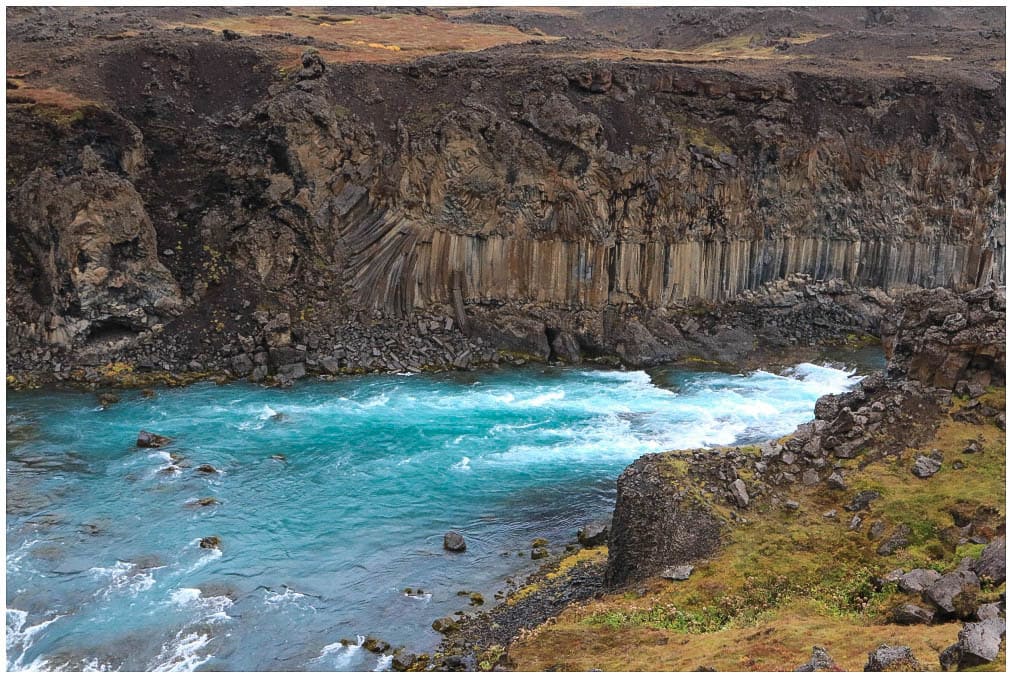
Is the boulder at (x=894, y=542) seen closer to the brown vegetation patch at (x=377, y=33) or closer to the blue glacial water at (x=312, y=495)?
the blue glacial water at (x=312, y=495)

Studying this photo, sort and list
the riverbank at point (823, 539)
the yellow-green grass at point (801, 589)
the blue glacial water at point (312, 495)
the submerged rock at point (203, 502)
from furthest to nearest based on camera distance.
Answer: the submerged rock at point (203, 502)
the blue glacial water at point (312, 495)
the riverbank at point (823, 539)
the yellow-green grass at point (801, 589)

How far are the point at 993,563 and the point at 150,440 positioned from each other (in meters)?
28.3

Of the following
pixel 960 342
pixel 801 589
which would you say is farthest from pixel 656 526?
pixel 960 342

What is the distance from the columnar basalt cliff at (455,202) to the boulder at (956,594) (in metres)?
30.6

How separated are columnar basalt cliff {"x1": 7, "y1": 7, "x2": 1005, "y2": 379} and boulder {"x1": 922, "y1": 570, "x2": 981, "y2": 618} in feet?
100

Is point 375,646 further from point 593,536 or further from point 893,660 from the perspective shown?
point 893,660

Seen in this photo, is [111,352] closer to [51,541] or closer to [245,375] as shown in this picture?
[245,375]

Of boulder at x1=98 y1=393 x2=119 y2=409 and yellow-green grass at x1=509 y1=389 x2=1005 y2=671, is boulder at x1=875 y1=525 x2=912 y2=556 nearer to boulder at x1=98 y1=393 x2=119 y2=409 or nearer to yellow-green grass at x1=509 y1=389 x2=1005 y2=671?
yellow-green grass at x1=509 y1=389 x2=1005 y2=671

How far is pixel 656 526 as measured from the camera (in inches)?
859

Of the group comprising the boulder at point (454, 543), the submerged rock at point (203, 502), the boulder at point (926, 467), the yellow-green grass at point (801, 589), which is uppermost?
the boulder at point (926, 467)

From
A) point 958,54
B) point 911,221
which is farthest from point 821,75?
point 958,54

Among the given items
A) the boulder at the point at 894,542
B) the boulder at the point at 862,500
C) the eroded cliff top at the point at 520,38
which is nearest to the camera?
the boulder at the point at 894,542

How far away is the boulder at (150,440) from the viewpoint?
34.7 metres

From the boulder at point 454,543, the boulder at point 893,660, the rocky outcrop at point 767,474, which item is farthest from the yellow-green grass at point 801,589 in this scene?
the boulder at point 454,543
